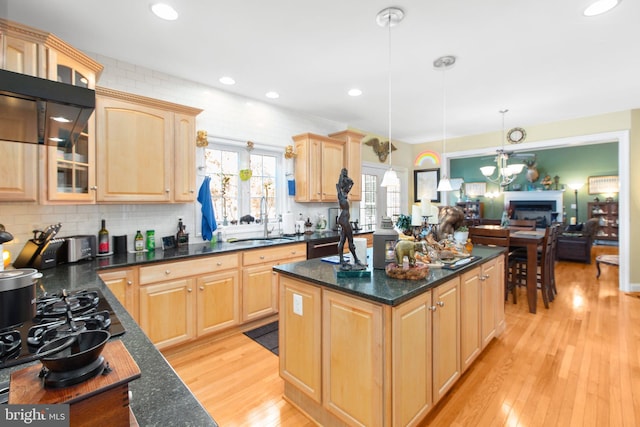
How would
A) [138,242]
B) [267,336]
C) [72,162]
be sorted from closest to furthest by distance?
[72,162] < [138,242] < [267,336]

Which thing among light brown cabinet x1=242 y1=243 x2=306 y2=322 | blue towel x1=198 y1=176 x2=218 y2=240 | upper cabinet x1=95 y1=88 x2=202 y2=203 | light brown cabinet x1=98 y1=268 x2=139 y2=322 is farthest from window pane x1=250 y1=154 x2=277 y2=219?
light brown cabinet x1=98 y1=268 x2=139 y2=322

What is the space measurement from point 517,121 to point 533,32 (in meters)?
2.96

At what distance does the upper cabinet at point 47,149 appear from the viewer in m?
1.91

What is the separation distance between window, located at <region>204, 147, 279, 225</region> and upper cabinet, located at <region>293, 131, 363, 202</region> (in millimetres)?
361

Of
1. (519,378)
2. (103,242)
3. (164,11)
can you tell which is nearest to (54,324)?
(103,242)

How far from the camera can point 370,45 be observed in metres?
2.60

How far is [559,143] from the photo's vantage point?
193 inches

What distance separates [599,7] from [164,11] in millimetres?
3069

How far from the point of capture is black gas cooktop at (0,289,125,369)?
3.20 ft

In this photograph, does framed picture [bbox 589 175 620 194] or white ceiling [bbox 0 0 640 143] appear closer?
white ceiling [bbox 0 0 640 143]

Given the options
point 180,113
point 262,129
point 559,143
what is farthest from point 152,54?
point 559,143

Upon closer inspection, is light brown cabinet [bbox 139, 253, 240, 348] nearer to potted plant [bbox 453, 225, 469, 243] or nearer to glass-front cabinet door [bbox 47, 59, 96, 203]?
glass-front cabinet door [bbox 47, 59, 96, 203]

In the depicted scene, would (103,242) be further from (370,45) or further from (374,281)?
(370,45)

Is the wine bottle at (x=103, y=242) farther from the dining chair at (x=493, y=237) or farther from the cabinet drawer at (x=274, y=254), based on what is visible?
the dining chair at (x=493, y=237)
